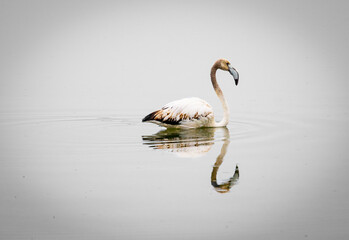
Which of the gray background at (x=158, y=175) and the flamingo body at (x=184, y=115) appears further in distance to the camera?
the flamingo body at (x=184, y=115)

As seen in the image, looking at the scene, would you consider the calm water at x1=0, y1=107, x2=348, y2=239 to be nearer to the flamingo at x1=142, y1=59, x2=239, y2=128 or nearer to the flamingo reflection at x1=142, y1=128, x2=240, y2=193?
the flamingo reflection at x1=142, y1=128, x2=240, y2=193

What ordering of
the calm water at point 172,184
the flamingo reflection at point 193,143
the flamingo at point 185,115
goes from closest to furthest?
the calm water at point 172,184 < the flamingo reflection at point 193,143 < the flamingo at point 185,115

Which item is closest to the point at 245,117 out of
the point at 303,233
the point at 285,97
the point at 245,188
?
the point at 285,97

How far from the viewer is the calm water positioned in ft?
24.2

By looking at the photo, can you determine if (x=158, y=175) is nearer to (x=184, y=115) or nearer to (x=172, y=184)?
(x=172, y=184)

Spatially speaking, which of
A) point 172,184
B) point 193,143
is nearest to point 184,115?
point 193,143

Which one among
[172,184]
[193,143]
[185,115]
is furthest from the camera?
[185,115]

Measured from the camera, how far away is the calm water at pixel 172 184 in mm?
7371

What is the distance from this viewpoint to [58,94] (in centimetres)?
2297

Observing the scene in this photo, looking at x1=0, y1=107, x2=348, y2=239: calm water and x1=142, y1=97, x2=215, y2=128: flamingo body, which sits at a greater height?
x1=142, y1=97, x2=215, y2=128: flamingo body

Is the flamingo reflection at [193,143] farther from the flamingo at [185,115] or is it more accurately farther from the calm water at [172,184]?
the flamingo at [185,115]

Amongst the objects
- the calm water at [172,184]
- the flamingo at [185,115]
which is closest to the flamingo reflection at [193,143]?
the calm water at [172,184]

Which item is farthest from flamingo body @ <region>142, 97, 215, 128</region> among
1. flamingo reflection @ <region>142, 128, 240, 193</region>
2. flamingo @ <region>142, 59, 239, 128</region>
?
flamingo reflection @ <region>142, 128, 240, 193</region>

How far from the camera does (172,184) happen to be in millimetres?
8914
